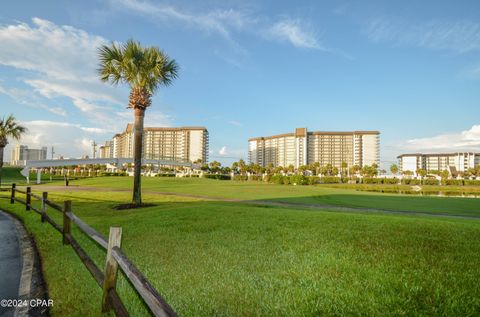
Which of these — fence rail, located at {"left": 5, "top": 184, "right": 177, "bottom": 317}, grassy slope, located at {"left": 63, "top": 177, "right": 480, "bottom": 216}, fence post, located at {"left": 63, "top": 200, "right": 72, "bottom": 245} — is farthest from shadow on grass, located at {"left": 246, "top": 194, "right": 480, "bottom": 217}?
fence rail, located at {"left": 5, "top": 184, "right": 177, "bottom": 317}

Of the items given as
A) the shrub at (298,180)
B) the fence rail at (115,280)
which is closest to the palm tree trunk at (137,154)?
the fence rail at (115,280)

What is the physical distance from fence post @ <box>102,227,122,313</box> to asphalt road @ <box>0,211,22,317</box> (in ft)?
5.21

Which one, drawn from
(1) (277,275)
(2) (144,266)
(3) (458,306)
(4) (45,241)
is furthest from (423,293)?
(4) (45,241)

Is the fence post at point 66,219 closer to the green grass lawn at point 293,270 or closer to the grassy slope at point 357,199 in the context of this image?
the green grass lawn at point 293,270

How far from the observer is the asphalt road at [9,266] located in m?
4.35

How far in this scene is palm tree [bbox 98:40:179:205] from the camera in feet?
52.5

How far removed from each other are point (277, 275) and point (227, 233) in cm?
319

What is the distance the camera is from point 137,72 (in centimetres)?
1648

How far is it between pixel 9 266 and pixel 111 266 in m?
4.29

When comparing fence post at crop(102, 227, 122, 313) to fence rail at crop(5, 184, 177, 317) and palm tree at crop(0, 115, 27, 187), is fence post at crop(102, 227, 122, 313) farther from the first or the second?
palm tree at crop(0, 115, 27, 187)

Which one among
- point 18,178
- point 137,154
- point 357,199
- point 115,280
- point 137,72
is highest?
point 137,72

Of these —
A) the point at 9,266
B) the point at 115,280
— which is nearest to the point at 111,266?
the point at 115,280

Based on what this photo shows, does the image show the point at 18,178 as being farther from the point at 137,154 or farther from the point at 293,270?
the point at 293,270

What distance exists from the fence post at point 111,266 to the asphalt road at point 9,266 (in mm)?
1589
